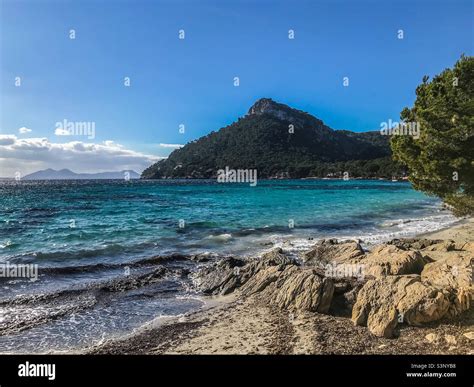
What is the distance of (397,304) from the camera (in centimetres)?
1183

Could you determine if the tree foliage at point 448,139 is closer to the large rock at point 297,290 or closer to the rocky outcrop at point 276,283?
the rocky outcrop at point 276,283

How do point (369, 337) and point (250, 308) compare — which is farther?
point (250, 308)

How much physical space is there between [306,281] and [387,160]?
201 meters

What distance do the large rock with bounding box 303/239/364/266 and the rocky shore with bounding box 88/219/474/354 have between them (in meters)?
4.50

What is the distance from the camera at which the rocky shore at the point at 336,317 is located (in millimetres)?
10719

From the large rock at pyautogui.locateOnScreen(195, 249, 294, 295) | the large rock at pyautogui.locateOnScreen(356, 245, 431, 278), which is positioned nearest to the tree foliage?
the large rock at pyautogui.locateOnScreen(356, 245, 431, 278)

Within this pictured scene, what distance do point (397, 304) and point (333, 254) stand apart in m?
11.0

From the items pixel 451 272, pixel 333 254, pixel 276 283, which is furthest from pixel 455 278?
pixel 333 254

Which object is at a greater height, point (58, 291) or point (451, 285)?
point (451, 285)

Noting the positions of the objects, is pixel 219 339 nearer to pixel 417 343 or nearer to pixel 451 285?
→ pixel 417 343

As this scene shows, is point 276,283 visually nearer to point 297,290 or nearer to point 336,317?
point 297,290

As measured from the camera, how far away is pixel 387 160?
19950cm
